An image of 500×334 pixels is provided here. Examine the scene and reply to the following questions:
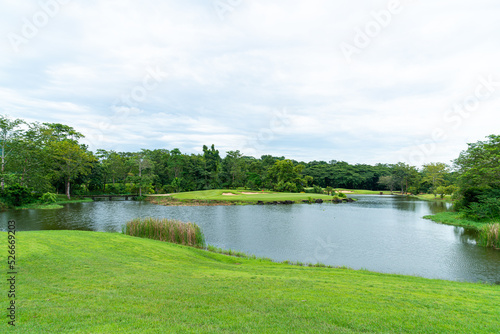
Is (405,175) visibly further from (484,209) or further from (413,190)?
(484,209)

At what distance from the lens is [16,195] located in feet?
118

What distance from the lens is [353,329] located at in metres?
4.98

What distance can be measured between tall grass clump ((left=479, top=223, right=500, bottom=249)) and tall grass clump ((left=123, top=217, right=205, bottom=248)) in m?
19.9

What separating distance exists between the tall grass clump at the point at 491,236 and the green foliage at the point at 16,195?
51158 millimetres

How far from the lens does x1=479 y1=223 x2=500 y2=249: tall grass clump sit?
18.0m

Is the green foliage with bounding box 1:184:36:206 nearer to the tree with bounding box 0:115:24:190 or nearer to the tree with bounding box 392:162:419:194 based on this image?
the tree with bounding box 0:115:24:190

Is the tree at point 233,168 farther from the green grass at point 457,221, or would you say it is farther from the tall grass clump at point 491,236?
the tall grass clump at point 491,236

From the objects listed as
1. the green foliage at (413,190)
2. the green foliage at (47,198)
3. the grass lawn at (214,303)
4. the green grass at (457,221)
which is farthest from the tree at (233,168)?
the grass lawn at (214,303)

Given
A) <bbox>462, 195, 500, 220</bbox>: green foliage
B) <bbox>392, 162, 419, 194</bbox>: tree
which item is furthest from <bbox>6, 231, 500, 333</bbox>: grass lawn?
<bbox>392, 162, 419, 194</bbox>: tree

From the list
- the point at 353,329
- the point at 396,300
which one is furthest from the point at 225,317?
the point at 396,300

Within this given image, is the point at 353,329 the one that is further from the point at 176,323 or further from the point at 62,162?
the point at 62,162

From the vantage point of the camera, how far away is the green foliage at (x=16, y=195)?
3534cm

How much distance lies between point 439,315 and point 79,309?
766cm

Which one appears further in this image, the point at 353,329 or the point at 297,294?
the point at 297,294
